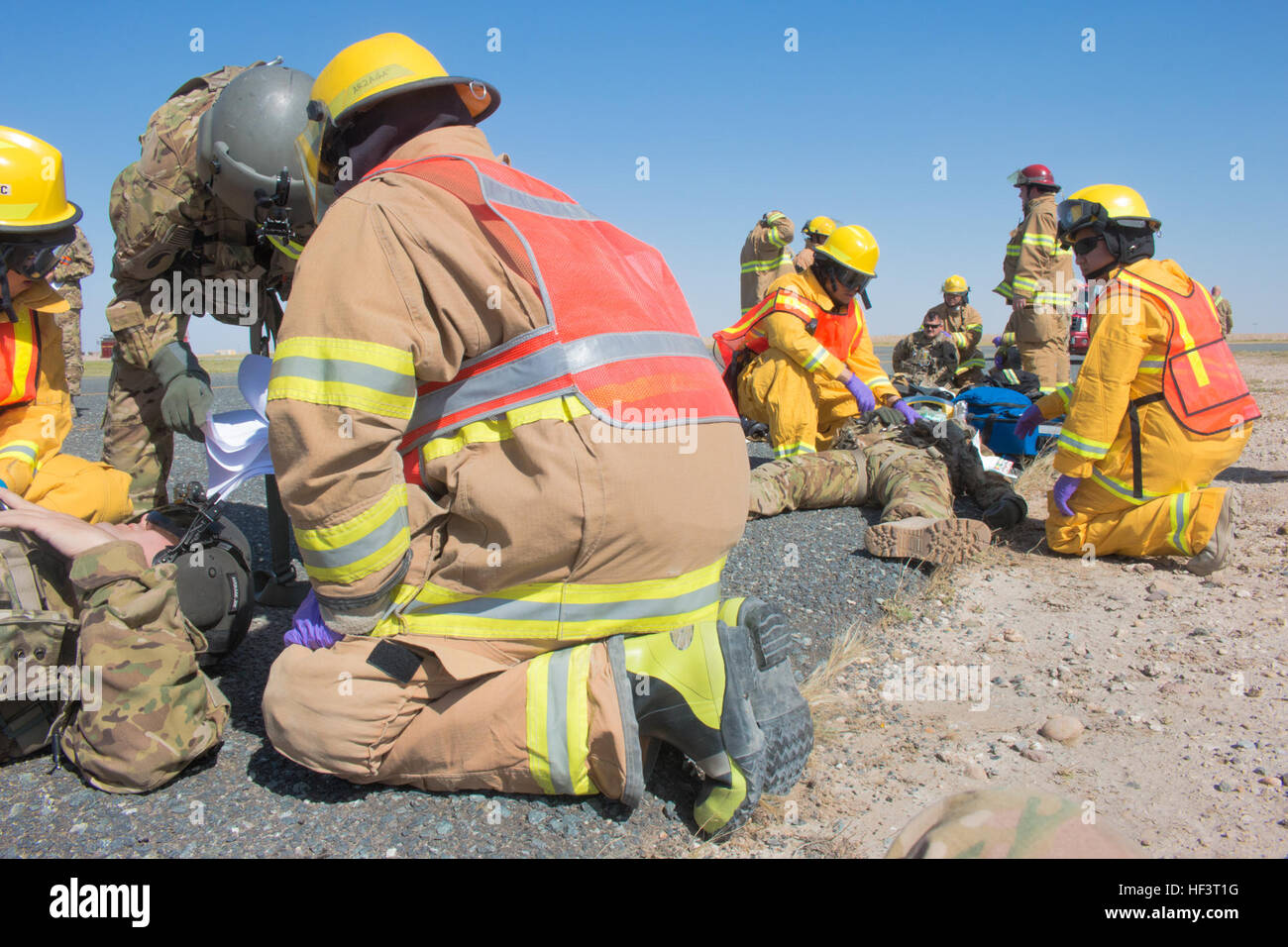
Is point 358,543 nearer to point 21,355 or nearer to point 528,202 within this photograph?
point 528,202

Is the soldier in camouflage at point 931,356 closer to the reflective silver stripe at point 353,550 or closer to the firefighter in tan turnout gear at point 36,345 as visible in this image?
the firefighter in tan turnout gear at point 36,345

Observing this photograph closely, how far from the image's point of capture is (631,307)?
7.18ft

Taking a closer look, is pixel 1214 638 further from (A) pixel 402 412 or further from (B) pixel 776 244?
(B) pixel 776 244

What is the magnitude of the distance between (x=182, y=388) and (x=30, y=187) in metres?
0.89

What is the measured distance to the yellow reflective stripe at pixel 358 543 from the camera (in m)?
1.94

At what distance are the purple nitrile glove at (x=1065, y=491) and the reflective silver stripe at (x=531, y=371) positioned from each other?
327 cm

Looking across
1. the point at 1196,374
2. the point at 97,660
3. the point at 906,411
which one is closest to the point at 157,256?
the point at 97,660

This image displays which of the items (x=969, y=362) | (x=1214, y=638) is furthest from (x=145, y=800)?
(x=969, y=362)

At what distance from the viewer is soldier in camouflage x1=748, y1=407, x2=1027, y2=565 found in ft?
14.0

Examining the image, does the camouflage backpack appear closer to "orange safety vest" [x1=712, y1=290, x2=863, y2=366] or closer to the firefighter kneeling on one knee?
the firefighter kneeling on one knee

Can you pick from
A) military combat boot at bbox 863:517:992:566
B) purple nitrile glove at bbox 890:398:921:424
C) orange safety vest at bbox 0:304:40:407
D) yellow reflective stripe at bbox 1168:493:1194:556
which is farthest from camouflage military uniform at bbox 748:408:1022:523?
orange safety vest at bbox 0:304:40:407

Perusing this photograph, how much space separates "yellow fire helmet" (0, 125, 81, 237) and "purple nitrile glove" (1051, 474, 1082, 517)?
15.0 ft

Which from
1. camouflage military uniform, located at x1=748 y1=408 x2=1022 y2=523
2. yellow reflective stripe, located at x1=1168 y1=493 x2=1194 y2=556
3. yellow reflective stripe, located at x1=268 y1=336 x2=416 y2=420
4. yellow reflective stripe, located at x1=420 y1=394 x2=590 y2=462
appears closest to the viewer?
yellow reflective stripe, located at x1=268 y1=336 x2=416 y2=420

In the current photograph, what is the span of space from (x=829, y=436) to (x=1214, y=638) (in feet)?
9.92
